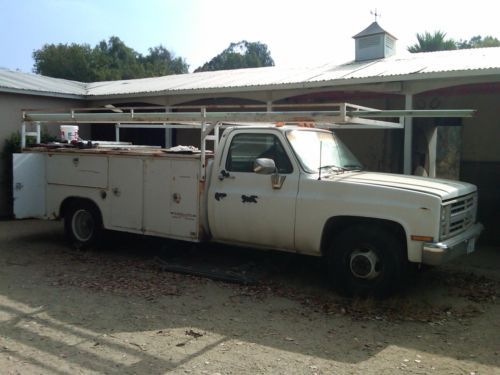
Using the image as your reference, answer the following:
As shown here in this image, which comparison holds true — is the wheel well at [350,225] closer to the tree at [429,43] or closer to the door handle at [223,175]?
the door handle at [223,175]

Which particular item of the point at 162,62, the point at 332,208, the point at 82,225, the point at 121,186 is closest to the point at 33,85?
the point at 82,225

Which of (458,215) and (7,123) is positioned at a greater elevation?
(7,123)

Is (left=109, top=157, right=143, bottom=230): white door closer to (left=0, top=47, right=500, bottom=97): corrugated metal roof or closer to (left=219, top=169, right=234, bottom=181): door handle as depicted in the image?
(left=219, top=169, right=234, bottom=181): door handle

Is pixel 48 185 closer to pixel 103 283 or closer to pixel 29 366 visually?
pixel 103 283

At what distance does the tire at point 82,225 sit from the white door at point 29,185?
478 mm

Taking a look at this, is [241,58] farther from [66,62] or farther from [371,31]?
[371,31]

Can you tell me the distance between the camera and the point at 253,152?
257 inches

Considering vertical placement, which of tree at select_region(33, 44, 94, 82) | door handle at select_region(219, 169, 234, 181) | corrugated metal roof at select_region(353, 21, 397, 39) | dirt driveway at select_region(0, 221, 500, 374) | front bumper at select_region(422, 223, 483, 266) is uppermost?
tree at select_region(33, 44, 94, 82)

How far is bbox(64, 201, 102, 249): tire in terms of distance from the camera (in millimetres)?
7938

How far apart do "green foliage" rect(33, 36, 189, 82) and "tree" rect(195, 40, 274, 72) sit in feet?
21.2

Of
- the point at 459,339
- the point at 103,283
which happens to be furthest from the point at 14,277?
the point at 459,339

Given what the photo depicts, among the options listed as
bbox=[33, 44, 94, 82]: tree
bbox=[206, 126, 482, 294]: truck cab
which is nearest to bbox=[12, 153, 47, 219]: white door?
bbox=[206, 126, 482, 294]: truck cab

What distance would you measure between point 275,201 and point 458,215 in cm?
199

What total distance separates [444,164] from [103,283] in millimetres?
7887
